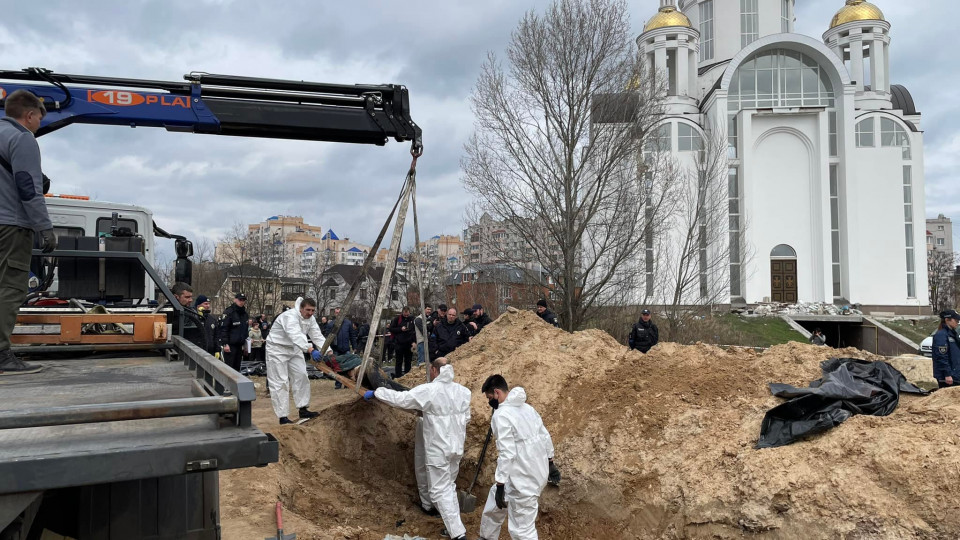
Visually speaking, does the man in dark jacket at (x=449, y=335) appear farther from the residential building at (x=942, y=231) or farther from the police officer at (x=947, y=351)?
the residential building at (x=942, y=231)

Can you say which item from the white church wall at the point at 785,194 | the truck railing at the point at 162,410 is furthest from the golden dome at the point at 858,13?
the truck railing at the point at 162,410

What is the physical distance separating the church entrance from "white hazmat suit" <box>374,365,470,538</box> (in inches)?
1293

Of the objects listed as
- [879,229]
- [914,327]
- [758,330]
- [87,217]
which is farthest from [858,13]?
[87,217]

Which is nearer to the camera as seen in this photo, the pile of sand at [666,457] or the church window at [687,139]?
the pile of sand at [666,457]

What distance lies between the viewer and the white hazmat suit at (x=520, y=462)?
575cm

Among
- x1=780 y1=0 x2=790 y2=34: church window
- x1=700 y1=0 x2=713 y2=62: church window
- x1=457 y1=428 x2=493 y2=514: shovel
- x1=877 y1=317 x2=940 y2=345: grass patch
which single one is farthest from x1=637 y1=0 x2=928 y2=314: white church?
x1=457 y1=428 x2=493 y2=514: shovel

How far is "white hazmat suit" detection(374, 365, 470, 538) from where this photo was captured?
21.4 ft

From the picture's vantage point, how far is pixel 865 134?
36.2 m

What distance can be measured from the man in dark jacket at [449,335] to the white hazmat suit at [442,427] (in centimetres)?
611

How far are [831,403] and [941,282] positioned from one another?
227 feet

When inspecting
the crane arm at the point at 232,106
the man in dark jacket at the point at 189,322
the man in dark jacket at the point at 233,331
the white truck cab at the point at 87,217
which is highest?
the crane arm at the point at 232,106

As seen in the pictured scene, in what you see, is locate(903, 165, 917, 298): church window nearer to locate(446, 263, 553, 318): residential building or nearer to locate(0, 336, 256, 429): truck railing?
locate(446, 263, 553, 318): residential building

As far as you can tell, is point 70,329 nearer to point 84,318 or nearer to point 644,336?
point 84,318

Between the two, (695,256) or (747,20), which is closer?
(695,256)
